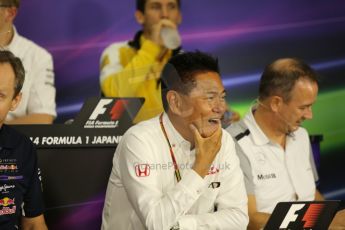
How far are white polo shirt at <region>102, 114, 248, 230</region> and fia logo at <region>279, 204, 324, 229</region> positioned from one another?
0.28 meters

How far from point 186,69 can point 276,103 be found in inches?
37.5

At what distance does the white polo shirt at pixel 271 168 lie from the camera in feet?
10.7

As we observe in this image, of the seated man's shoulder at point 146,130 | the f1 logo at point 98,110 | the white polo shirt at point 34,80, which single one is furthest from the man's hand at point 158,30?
the seated man's shoulder at point 146,130

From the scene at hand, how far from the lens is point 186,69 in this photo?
263 cm

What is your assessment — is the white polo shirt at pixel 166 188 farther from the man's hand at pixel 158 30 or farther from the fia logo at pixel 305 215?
the man's hand at pixel 158 30

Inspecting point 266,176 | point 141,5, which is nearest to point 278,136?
point 266,176

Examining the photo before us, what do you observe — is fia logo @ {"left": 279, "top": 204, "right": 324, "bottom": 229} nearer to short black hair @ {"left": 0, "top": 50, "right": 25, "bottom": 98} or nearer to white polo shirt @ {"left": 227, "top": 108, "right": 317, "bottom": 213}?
white polo shirt @ {"left": 227, "top": 108, "right": 317, "bottom": 213}

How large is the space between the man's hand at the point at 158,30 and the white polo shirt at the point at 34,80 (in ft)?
2.60

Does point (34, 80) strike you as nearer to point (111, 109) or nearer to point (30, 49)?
point (30, 49)

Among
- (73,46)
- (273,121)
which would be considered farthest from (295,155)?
(73,46)

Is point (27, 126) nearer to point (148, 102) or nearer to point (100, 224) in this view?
point (100, 224)

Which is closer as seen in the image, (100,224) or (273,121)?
(100,224)

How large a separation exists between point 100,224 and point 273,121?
1092mm

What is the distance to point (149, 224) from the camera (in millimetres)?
2436
